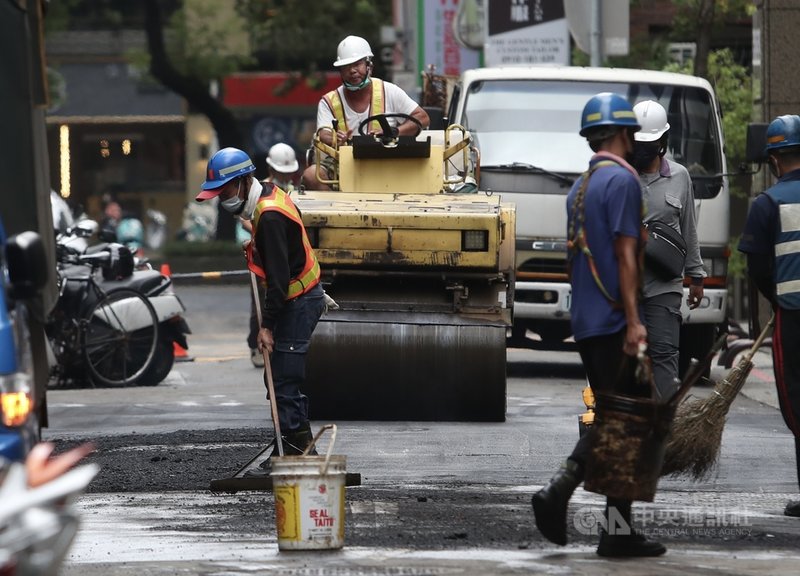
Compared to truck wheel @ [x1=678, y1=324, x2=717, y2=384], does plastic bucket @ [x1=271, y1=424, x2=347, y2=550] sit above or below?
above

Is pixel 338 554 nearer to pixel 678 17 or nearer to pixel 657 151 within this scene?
pixel 657 151

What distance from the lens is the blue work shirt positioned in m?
7.45

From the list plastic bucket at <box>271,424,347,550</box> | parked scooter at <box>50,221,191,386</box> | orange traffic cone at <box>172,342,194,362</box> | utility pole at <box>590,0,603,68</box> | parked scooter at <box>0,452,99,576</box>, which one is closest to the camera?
parked scooter at <box>0,452,99,576</box>

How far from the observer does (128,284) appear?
16.2m

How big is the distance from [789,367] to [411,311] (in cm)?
392

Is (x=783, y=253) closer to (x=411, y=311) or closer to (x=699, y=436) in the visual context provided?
(x=699, y=436)

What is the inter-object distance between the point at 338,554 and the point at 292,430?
2266 mm

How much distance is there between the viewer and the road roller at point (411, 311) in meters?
12.1

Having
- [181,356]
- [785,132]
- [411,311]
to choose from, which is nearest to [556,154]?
[411,311]

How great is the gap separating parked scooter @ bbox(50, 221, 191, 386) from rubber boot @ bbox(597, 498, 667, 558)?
9077mm

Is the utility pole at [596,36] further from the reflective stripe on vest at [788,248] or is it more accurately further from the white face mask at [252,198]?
the reflective stripe on vest at [788,248]

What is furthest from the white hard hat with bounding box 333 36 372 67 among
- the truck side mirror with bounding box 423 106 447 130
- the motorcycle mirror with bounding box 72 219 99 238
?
the motorcycle mirror with bounding box 72 219 99 238

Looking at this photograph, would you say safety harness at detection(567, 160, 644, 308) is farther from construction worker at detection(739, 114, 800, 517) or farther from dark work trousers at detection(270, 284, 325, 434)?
dark work trousers at detection(270, 284, 325, 434)

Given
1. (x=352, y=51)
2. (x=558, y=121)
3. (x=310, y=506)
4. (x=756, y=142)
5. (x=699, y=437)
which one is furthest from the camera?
(x=558, y=121)
